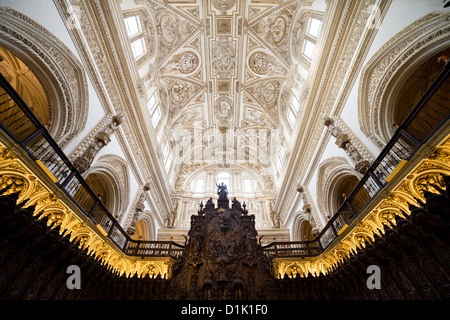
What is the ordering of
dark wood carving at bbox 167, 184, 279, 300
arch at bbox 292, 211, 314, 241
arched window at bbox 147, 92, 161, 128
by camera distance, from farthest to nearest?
1. arch at bbox 292, 211, 314, 241
2. arched window at bbox 147, 92, 161, 128
3. dark wood carving at bbox 167, 184, 279, 300

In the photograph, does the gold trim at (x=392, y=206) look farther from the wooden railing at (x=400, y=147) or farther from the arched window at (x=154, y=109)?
the arched window at (x=154, y=109)

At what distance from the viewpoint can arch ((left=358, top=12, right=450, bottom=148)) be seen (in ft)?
18.6

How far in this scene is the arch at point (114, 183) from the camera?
32.6 ft

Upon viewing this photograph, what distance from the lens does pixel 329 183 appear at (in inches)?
409

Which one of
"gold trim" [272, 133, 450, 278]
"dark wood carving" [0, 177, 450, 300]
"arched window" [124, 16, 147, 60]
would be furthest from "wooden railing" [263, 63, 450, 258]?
"arched window" [124, 16, 147, 60]

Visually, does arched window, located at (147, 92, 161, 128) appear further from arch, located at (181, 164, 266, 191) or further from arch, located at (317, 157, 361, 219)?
arch, located at (317, 157, 361, 219)

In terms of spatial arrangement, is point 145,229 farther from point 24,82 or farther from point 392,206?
point 392,206

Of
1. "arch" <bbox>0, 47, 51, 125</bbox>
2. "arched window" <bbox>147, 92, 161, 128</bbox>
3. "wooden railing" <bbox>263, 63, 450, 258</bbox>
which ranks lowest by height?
"wooden railing" <bbox>263, 63, 450, 258</bbox>

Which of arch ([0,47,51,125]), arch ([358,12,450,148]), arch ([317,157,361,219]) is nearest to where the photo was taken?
arch ([358,12,450,148])

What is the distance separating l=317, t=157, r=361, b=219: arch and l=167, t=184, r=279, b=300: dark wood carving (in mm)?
4161

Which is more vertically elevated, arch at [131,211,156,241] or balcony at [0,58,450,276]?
arch at [131,211,156,241]

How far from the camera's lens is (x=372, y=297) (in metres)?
6.18
